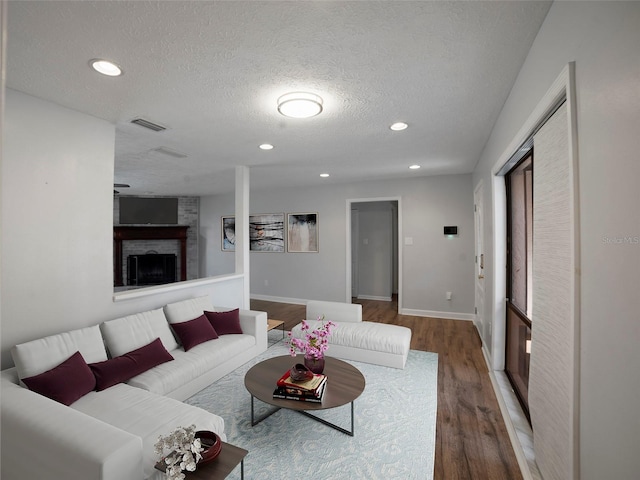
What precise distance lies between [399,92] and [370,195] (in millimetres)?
3582

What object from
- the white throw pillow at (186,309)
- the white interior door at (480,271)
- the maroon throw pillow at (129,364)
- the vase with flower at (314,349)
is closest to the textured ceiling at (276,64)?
the white interior door at (480,271)

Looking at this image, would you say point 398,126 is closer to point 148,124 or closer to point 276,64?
point 276,64

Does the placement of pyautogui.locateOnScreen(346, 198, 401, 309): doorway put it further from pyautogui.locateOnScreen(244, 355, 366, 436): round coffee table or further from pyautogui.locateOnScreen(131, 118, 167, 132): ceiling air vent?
pyautogui.locateOnScreen(131, 118, 167, 132): ceiling air vent

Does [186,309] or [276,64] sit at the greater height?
[276,64]

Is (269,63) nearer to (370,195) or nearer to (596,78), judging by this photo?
(596,78)

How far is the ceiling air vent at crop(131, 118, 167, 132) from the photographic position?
286 cm

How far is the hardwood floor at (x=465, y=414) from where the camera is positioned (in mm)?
1956

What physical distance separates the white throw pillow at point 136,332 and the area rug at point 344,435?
623 mm

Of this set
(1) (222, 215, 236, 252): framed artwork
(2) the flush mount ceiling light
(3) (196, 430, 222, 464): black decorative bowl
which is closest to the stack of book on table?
(3) (196, 430, 222, 464): black decorative bowl

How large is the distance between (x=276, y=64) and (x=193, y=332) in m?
2.44

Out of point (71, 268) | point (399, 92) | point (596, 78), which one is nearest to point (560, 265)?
point (596, 78)

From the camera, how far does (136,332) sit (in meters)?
2.69

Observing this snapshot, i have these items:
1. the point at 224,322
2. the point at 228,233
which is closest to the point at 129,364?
the point at 224,322

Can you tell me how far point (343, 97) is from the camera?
2.39 metres
